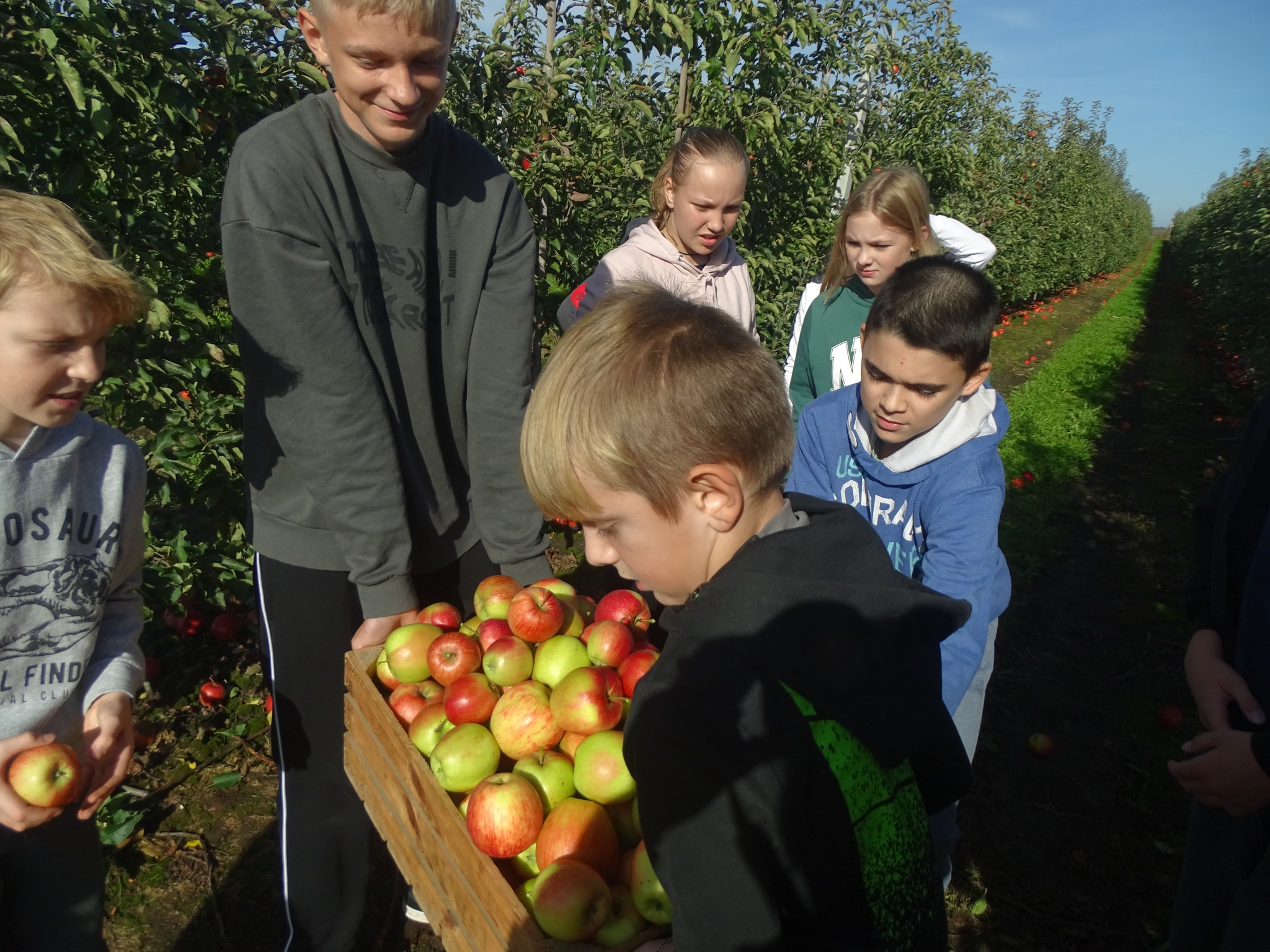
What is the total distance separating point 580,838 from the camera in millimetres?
1401

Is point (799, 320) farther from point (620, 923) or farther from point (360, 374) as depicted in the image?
point (620, 923)

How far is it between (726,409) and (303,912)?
5.45ft

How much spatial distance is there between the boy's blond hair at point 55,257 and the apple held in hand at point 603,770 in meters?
1.21

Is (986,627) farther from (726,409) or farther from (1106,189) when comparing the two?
(1106,189)

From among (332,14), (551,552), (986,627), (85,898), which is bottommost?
(551,552)

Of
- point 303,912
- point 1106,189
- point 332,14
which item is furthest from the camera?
point 1106,189

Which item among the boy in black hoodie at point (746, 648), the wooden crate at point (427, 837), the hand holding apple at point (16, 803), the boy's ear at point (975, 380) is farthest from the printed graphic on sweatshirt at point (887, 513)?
the hand holding apple at point (16, 803)

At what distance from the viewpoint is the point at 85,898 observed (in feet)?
5.29

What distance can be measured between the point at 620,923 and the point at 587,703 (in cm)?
41

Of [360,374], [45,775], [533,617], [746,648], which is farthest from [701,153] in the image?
[45,775]

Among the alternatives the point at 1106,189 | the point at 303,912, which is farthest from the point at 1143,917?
the point at 1106,189

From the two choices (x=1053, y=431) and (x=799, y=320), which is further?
(x=1053, y=431)

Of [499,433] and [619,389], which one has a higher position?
[619,389]

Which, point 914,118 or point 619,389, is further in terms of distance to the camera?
point 914,118
